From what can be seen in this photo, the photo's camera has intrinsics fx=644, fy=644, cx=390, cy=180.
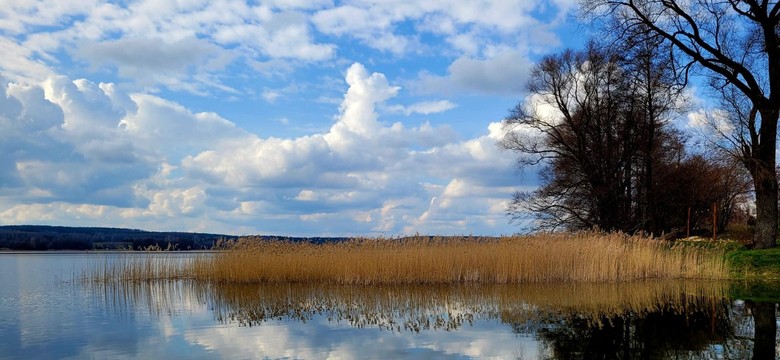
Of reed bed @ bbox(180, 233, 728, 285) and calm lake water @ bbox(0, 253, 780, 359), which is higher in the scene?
reed bed @ bbox(180, 233, 728, 285)

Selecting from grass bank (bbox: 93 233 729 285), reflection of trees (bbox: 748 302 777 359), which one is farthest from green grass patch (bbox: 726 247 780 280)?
reflection of trees (bbox: 748 302 777 359)

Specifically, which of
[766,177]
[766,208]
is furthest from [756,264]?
[766,177]

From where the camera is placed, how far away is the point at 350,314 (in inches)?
519

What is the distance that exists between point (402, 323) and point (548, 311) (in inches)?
125

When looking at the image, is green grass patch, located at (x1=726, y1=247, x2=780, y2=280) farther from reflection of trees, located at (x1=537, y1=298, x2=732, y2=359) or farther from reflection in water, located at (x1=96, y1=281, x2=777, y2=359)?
reflection of trees, located at (x1=537, y1=298, x2=732, y2=359)

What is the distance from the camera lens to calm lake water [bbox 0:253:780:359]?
930 centimetres

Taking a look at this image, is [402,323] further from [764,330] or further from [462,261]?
[462,261]

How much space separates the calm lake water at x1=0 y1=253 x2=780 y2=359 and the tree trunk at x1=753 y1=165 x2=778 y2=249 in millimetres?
4468

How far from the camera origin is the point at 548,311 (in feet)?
42.6

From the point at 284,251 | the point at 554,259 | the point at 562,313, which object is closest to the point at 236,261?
the point at 284,251

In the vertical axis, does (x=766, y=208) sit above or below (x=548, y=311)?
above

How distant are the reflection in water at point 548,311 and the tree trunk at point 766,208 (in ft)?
14.6

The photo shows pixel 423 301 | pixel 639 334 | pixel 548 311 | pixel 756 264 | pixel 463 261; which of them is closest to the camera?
pixel 639 334

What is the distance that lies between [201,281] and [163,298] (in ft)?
15.4
